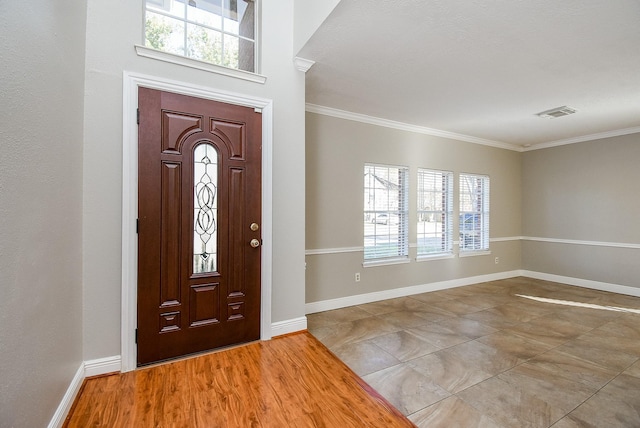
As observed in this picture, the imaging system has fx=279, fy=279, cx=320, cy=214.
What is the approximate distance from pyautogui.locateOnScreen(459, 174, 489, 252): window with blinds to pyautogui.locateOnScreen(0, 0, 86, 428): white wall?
5.40 metres

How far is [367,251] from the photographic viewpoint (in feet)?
13.8

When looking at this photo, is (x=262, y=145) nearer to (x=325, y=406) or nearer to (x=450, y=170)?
(x=325, y=406)

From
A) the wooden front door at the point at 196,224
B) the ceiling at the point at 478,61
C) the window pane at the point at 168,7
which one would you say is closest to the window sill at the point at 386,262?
the wooden front door at the point at 196,224

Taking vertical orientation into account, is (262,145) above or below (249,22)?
below

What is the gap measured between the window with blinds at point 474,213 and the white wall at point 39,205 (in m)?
5.40

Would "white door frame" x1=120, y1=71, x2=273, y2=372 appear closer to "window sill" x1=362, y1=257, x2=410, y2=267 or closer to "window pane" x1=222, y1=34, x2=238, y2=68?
"window pane" x1=222, y1=34, x2=238, y2=68

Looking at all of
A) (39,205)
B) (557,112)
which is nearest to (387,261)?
(557,112)

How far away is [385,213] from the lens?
435 cm

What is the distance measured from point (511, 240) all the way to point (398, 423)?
551cm

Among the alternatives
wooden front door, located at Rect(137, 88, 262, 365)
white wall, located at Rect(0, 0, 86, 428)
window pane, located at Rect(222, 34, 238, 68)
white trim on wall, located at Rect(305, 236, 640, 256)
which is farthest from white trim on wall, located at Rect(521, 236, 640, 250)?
white wall, located at Rect(0, 0, 86, 428)

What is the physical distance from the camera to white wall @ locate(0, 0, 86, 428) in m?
1.15

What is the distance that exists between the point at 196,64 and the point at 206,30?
1.45 feet

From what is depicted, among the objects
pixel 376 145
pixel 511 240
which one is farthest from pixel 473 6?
pixel 511 240

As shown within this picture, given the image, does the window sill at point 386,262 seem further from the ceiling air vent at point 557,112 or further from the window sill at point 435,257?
the ceiling air vent at point 557,112
